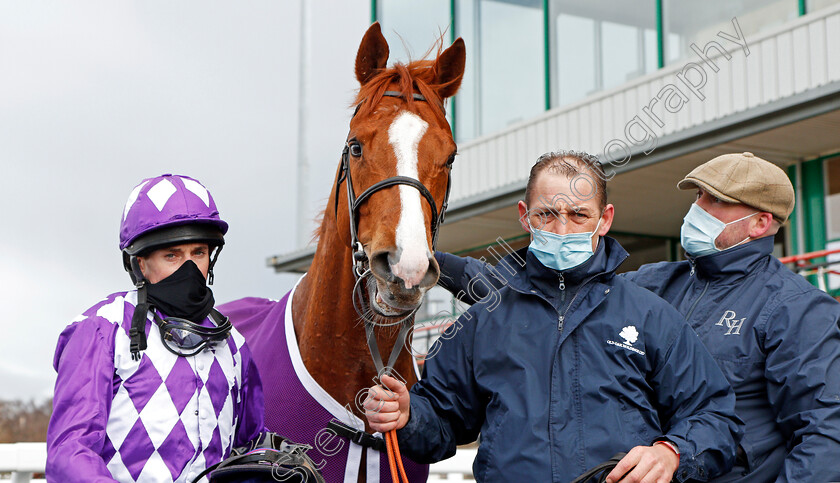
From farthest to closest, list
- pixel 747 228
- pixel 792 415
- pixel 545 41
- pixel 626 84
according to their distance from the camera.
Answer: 1. pixel 545 41
2. pixel 626 84
3. pixel 747 228
4. pixel 792 415

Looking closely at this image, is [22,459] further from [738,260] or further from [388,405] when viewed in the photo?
[738,260]

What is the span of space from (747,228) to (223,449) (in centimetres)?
177

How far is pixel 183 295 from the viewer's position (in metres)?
2.12

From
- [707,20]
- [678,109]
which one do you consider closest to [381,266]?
[678,109]

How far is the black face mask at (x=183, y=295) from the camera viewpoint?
2.10 meters

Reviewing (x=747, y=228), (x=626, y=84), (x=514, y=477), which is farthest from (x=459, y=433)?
(x=626, y=84)

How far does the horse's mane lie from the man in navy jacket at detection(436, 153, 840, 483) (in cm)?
59

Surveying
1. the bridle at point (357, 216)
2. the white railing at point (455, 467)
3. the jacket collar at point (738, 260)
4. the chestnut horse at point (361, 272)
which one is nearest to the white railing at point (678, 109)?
the white railing at point (455, 467)

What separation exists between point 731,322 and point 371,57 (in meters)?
1.42

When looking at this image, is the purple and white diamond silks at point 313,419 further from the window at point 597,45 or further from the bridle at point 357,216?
the window at point 597,45

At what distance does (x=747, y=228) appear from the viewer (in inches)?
109

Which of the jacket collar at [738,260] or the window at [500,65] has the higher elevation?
the window at [500,65]

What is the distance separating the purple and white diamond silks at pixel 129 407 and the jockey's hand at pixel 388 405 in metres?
0.37

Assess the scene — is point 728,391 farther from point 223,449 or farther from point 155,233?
point 155,233
